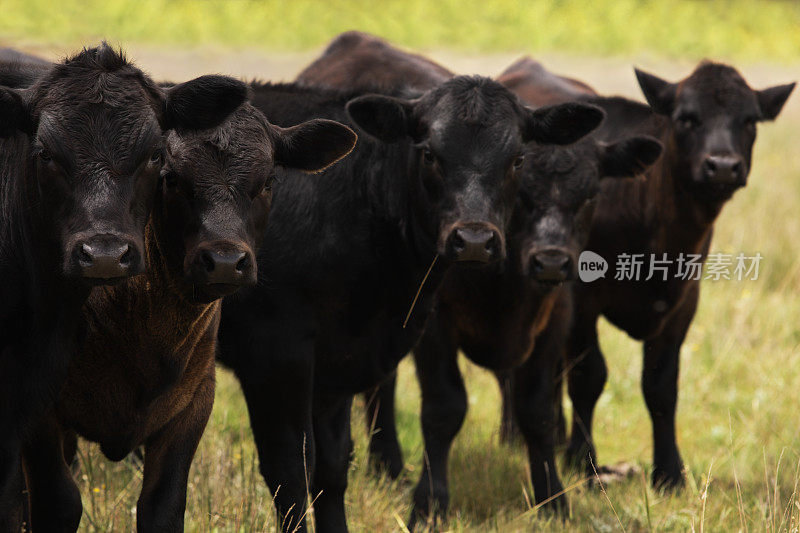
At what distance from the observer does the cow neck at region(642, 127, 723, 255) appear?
6.99 metres

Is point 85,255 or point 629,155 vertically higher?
point 629,155

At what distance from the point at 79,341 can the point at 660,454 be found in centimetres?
410

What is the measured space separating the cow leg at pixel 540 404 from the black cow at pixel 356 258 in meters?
1.41

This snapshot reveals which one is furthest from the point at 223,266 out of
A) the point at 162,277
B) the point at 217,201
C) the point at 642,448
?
the point at 642,448

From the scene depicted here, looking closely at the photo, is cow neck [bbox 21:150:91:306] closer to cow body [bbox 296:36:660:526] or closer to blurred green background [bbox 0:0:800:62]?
cow body [bbox 296:36:660:526]

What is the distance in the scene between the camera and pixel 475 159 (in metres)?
4.91

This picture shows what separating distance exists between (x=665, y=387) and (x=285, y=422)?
10.1ft

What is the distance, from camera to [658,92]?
7145 millimetres

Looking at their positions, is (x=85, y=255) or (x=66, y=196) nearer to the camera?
(x=85, y=255)

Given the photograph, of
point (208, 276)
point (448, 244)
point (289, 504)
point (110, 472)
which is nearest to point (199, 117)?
point (208, 276)

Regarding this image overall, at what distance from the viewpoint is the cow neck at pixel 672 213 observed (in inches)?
275

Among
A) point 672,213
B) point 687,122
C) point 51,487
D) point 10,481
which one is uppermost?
point 687,122

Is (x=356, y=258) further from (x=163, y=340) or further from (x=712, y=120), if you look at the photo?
(x=712, y=120)

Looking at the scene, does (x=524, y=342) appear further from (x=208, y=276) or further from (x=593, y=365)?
(x=208, y=276)
